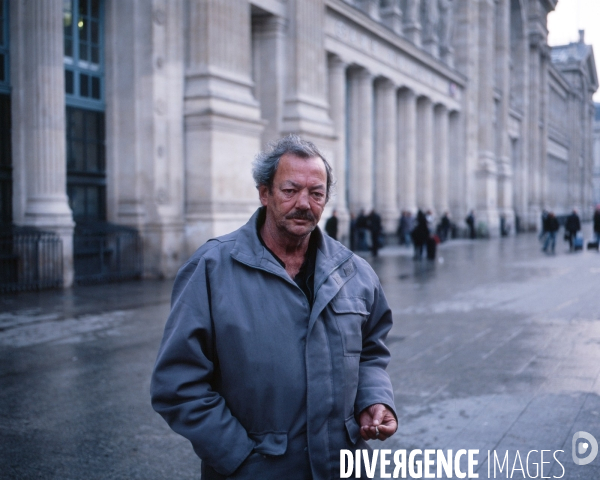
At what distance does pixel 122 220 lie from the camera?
16500 millimetres

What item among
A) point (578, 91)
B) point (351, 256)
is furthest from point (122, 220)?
point (578, 91)

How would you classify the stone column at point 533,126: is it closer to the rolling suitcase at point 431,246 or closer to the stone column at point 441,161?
the stone column at point 441,161

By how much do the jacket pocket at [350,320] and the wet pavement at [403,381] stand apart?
224cm

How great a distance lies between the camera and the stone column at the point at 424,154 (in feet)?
116

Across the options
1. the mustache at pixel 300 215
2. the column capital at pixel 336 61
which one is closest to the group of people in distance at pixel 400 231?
the column capital at pixel 336 61

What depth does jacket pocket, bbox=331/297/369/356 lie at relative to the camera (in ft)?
8.14

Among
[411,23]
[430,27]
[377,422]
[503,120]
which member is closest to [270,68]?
[411,23]

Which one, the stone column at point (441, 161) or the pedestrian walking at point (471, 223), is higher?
the stone column at point (441, 161)

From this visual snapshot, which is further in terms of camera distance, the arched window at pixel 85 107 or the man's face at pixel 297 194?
the arched window at pixel 85 107

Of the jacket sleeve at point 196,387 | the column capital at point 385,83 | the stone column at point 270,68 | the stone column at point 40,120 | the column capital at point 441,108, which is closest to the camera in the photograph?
the jacket sleeve at point 196,387

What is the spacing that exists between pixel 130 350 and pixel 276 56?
14.9m

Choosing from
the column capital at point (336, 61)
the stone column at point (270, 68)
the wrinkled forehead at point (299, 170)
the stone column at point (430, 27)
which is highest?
the stone column at point (430, 27)

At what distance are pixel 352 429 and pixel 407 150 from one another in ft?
103

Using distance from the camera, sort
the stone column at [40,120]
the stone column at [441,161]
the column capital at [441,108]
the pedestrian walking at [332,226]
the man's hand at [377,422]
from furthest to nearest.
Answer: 1. the stone column at [441,161]
2. the column capital at [441,108]
3. the pedestrian walking at [332,226]
4. the stone column at [40,120]
5. the man's hand at [377,422]
